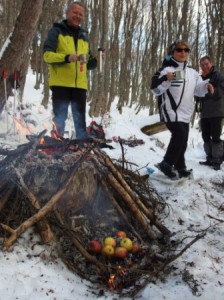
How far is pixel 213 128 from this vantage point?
600 cm

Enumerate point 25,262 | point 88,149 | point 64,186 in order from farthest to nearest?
point 88,149 → point 64,186 → point 25,262

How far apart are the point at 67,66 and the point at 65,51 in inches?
7.9

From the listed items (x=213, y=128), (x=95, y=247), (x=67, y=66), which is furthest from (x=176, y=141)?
(x=95, y=247)

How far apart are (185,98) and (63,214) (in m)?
2.28

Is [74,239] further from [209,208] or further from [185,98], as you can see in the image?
[185,98]

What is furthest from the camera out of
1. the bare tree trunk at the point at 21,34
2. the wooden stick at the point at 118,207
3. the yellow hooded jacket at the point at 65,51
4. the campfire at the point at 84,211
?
the bare tree trunk at the point at 21,34

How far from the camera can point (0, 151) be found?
353cm

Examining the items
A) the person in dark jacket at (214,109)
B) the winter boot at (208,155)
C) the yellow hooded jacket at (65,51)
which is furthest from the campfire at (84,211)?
the person in dark jacket at (214,109)

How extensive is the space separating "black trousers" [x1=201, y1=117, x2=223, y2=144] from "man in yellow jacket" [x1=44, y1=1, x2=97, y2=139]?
7.25 feet

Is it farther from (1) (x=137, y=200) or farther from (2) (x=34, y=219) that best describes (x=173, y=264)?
(2) (x=34, y=219)

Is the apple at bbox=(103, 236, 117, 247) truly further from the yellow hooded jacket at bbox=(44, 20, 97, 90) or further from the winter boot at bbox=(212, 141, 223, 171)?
the winter boot at bbox=(212, 141, 223, 171)

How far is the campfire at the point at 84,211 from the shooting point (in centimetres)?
311

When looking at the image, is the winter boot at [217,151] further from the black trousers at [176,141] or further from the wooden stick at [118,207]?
the wooden stick at [118,207]

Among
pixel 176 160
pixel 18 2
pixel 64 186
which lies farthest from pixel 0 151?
pixel 18 2
